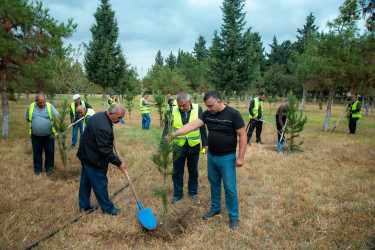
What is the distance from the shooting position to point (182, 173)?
419cm

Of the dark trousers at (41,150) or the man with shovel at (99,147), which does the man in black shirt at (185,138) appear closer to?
the man with shovel at (99,147)

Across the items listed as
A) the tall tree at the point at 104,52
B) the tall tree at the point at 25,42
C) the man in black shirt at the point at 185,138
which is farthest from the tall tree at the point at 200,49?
Answer: the man in black shirt at the point at 185,138

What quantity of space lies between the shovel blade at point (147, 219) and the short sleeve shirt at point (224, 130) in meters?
1.40

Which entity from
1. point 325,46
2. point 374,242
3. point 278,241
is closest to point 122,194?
point 278,241

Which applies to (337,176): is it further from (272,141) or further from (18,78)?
(18,78)

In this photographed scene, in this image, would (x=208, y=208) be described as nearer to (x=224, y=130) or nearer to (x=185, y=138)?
(x=185, y=138)

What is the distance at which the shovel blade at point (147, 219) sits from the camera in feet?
10.8

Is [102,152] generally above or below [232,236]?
above

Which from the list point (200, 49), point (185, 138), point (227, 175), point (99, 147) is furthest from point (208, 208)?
point (200, 49)

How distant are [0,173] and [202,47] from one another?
5930cm

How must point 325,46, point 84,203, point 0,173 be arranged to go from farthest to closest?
point 325,46
point 0,173
point 84,203

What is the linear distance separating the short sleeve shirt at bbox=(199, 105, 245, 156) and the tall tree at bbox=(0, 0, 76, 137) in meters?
7.84

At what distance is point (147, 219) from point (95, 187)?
0.98m

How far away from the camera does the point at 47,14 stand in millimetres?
8469
